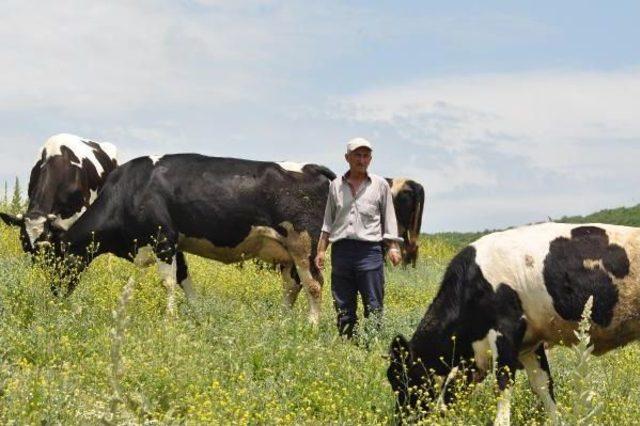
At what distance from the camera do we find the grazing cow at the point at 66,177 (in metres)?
16.0

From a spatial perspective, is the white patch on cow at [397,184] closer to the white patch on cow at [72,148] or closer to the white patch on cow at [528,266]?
the white patch on cow at [72,148]

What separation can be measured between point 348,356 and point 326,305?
565 cm

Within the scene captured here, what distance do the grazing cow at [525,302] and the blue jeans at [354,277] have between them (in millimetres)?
2512

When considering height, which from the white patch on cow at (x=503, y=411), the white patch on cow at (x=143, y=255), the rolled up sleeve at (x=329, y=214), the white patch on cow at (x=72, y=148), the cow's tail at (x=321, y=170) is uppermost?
the white patch on cow at (x=72, y=148)

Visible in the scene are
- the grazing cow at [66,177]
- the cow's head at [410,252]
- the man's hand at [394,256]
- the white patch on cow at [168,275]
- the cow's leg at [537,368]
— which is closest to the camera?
the cow's leg at [537,368]

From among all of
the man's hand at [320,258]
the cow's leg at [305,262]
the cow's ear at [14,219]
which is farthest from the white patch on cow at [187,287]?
the man's hand at [320,258]

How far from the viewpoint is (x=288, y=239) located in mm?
12719

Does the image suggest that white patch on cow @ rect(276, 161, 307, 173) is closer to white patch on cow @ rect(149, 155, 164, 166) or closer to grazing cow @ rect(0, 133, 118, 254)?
white patch on cow @ rect(149, 155, 164, 166)

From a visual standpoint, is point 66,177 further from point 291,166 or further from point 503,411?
point 503,411

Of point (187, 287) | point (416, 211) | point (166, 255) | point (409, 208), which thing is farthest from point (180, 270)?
point (409, 208)

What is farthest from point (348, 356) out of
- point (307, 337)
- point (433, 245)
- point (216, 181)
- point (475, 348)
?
point (433, 245)

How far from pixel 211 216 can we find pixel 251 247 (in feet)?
2.30

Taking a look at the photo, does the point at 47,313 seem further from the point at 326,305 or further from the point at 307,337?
the point at 326,305

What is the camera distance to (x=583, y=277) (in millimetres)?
7152
